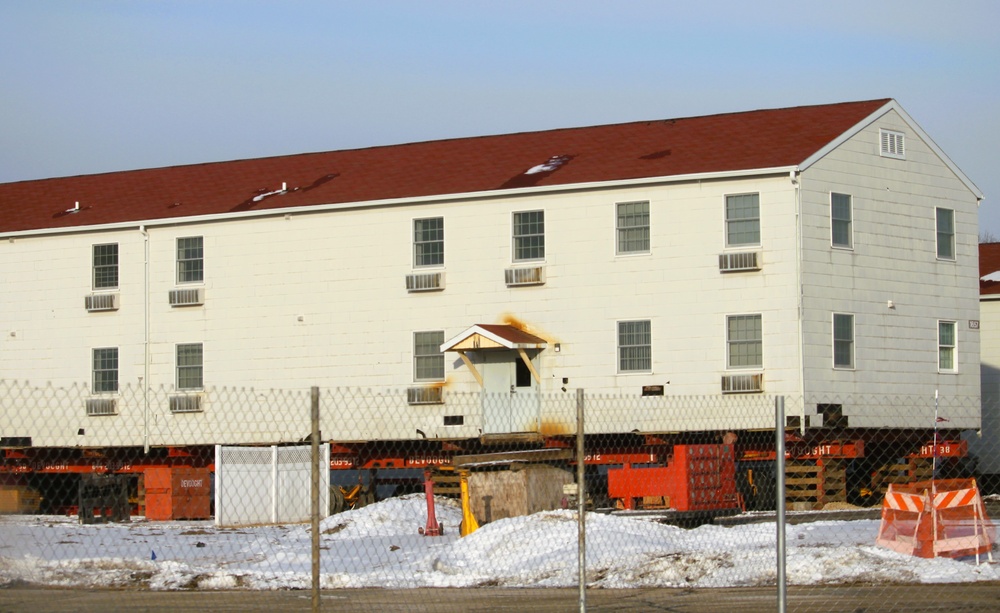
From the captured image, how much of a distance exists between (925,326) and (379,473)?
14.9 m

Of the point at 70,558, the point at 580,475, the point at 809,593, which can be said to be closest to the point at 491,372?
the point at 70,558

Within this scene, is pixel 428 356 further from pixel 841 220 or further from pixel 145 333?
pixel 841 220

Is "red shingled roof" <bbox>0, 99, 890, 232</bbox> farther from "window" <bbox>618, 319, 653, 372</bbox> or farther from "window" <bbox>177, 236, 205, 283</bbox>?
"window" <bbox>618, 319, 653, 372</bbox>

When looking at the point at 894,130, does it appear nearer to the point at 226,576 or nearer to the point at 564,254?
the point at 564,254

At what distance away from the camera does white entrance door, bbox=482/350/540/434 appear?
33969mm

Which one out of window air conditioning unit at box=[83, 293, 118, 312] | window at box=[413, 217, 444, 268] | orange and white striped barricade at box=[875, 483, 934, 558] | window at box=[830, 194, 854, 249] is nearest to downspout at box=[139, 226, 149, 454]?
window air conditioning unit at box=[83, 293, 118, 312]

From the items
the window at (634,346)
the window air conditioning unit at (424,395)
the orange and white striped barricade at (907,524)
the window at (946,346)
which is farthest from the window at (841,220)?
the orange and white striped barricade at (907,524)

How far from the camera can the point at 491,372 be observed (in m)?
34.0

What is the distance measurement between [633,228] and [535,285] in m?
2.71

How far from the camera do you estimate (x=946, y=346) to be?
3494 centimetres

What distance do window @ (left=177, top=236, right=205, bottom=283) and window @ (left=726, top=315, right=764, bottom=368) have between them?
13963 mm

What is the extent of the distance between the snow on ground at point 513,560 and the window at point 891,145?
13.2 m

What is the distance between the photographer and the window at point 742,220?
32000 millimetres

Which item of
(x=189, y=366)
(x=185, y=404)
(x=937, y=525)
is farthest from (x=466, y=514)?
(x=189, y=366)
